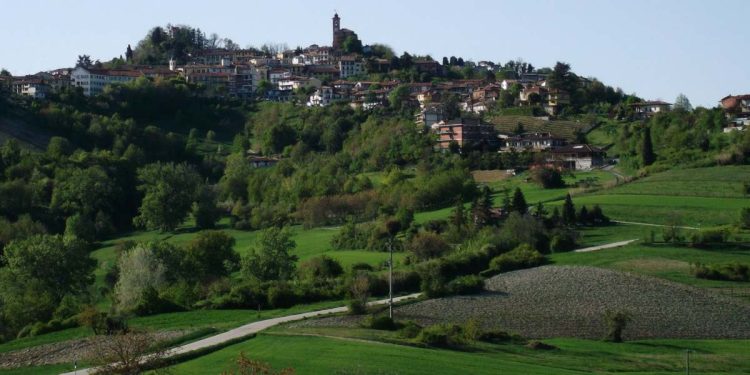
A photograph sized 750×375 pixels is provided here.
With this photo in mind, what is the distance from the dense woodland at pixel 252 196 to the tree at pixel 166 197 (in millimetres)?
125

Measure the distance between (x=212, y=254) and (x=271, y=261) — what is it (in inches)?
184

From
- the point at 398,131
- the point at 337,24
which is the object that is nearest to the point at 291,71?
the point at 337,24

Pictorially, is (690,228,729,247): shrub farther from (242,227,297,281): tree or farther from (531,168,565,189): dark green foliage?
(531,168,565,189): dark green foliage

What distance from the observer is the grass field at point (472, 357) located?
1339 inches

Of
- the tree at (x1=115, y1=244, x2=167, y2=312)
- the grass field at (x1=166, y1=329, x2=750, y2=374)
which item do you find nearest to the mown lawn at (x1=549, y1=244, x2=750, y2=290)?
the grass field at (x1=166, y1=329, x2=750, y2=374)

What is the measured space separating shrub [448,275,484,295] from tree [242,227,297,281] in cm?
1058

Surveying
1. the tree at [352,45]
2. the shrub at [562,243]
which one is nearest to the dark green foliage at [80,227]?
the shrub at [562,243]

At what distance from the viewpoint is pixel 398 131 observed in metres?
101

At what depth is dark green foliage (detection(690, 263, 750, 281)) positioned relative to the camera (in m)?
51.3

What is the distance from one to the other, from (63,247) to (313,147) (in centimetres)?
4967

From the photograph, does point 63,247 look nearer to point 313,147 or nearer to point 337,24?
point 313,147

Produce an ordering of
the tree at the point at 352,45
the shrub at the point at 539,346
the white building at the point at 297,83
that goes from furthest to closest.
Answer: the tree at the point at 352,45, the white building at the point at 297,83, the shrub at the point at 539,346

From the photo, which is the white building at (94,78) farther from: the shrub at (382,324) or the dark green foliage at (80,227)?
the shrub at (382,324)

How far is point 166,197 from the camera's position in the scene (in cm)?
8400
